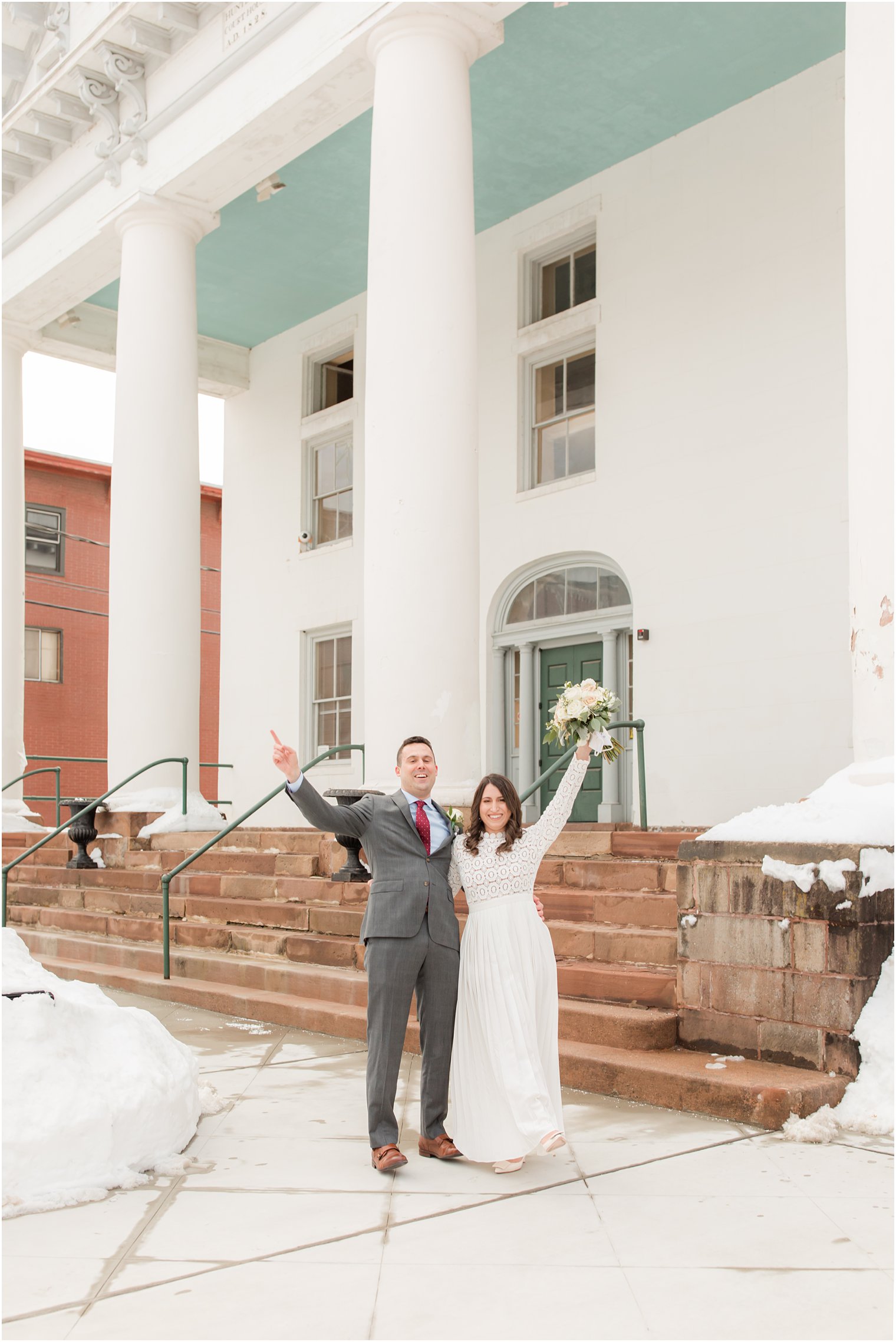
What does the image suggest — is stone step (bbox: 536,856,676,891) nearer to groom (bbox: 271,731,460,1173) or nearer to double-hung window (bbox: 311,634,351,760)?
groom (bbox: 271,731,460,1173)

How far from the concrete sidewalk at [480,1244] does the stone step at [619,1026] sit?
0.69m

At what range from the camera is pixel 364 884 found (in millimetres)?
9555

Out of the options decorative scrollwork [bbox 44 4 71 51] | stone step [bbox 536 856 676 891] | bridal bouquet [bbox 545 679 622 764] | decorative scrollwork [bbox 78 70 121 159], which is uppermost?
decorative scrollwork [bbox 44 4 71 51]

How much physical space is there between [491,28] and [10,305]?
9241 mm

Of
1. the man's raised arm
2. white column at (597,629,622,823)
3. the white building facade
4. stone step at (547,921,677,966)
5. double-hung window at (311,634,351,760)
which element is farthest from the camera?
double-hung window at (311,634,351,760)

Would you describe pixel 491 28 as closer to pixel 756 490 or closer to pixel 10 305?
pixel 756 490

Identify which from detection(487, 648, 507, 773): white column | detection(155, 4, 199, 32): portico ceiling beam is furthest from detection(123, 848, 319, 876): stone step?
detection(155, 4, 199, 32): portico ceiling beam

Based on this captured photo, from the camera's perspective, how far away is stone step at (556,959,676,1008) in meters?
6.69

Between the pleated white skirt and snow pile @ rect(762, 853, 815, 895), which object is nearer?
the pleated white skirt

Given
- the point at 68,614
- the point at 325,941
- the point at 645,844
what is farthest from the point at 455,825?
the point at 68,614

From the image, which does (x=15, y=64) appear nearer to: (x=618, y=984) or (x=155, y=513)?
(x=155, y=513)

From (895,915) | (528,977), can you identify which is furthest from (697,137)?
(528,977)

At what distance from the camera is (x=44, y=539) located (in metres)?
28.7

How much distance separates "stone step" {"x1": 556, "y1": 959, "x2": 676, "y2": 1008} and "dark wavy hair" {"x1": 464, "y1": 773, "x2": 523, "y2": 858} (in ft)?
5.07
